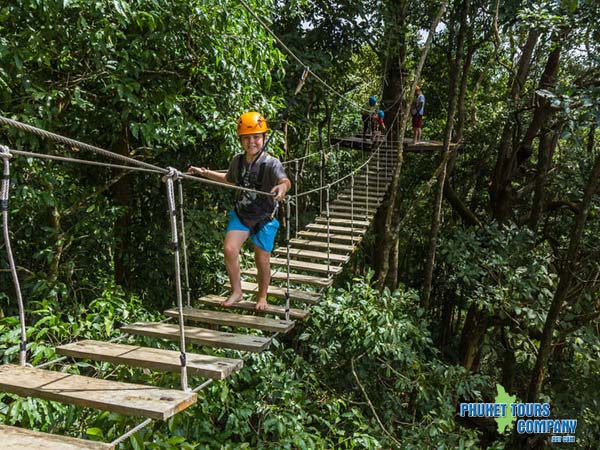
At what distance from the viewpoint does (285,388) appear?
2621 mm

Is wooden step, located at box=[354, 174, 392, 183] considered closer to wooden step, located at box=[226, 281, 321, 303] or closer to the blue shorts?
wooden step, located at box=[226, 281, 321, 303]

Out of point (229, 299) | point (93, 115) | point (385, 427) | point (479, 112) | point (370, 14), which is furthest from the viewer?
point (479, 112)

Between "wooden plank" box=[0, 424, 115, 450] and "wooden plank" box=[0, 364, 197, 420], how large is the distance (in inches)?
4.5

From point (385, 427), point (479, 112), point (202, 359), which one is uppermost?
point (479, 112)

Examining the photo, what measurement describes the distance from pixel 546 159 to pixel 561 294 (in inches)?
71.5

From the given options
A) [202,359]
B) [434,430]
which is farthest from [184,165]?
[434,430]

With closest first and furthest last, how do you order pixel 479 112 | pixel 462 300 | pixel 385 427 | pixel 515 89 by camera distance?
pixel 385 427 → pixel 515 89 → pixel 479 112 → pixel 462 300

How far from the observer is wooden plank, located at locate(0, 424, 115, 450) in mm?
914

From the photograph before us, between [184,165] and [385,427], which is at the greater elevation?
[184,165]

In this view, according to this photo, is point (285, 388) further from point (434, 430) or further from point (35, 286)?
point (35, 286)

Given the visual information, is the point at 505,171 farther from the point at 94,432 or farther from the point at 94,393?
the point at 94,393

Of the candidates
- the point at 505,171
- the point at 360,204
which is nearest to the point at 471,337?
the point at 505,171

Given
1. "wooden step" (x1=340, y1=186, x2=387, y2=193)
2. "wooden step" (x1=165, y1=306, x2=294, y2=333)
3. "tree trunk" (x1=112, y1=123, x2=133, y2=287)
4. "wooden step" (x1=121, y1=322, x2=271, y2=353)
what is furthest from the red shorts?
"wooden step" (x1=121, y1=322, x2=271, y2=353)

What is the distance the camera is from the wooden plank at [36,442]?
914mm
